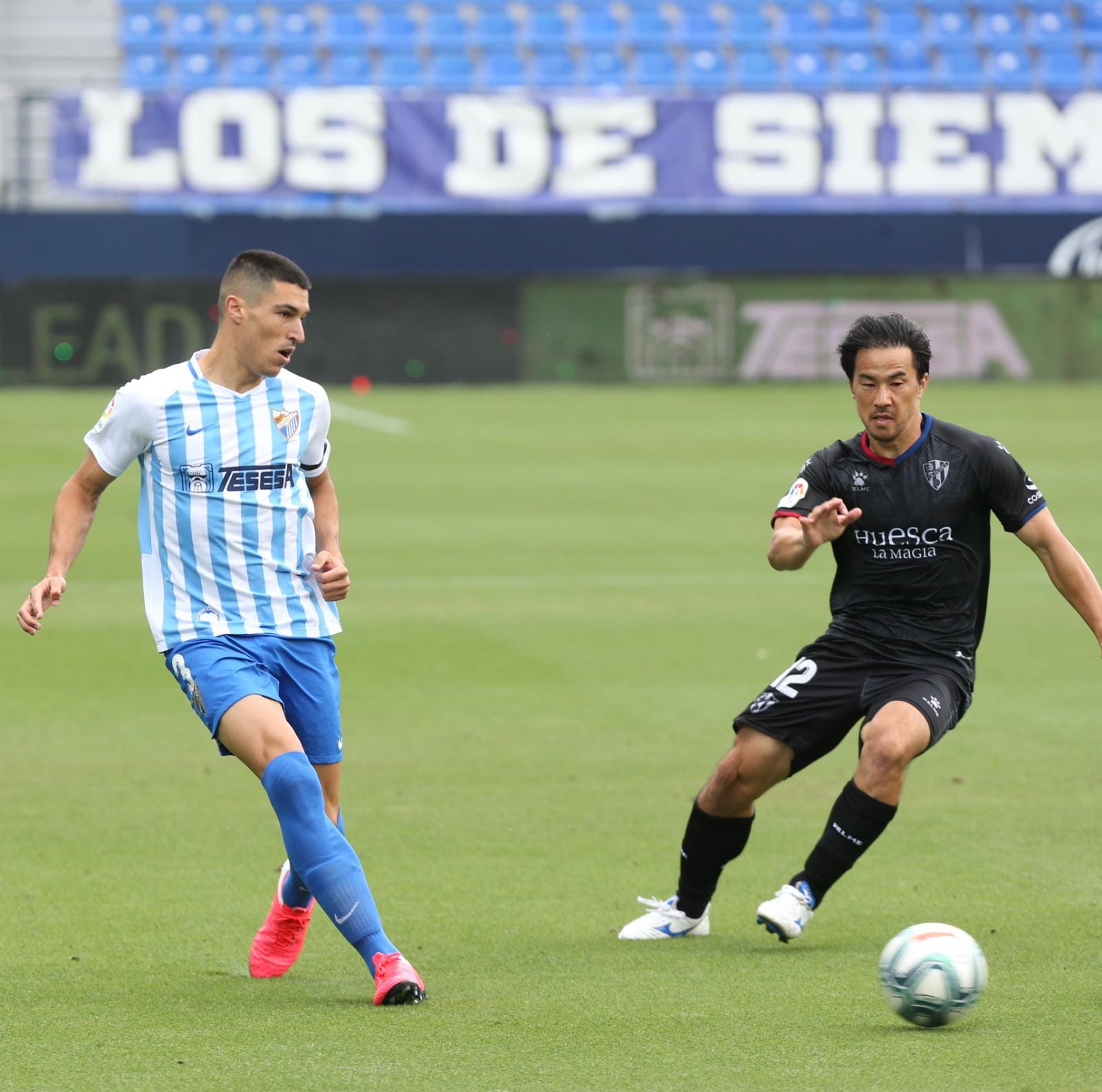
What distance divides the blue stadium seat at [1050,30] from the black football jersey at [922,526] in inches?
1481

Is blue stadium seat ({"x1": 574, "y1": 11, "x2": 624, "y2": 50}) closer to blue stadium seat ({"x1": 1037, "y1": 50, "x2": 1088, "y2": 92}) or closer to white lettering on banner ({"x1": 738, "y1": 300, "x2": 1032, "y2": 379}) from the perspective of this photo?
white lettering on banner ({"x1": 738, "y1": 300, "x2": 1032, "y2": 379})

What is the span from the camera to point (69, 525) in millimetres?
5551

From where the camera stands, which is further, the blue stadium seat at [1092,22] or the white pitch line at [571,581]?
the blue stadium seat at [1092,22]

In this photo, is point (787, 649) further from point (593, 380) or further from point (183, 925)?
point (593, 380)

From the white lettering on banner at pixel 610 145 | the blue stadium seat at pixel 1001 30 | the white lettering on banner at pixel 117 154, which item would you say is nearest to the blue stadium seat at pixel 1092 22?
the blue stadium seat at pixel 1001 30

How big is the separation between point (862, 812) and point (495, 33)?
3678cm

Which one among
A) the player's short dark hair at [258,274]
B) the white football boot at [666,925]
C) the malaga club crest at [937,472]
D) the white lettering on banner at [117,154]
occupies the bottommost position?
the white football boot at [666,925]

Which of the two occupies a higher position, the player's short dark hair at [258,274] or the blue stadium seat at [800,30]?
the blue stadium seat at [800,30]

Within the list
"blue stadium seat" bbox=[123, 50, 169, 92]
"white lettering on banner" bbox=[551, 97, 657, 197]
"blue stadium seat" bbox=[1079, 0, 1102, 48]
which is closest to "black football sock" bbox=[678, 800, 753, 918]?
"white lettering on banner" bbox=[551, 97, 657, 197]

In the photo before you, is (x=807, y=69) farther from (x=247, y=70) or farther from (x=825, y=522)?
(x=825, y=522)

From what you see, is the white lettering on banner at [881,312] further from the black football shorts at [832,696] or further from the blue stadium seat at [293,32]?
the black football shorts at [832,696]

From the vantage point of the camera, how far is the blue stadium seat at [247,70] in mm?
39125

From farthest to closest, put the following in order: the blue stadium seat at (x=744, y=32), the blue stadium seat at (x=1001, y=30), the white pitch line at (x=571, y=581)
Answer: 1. the blue stadium seat at (x=1001, y=30)
2. the blue stadium seat at (x=744, y=32)
3. the white pitch line at (x=571, y=581)

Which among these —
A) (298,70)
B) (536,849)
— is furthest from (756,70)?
(536,849)
